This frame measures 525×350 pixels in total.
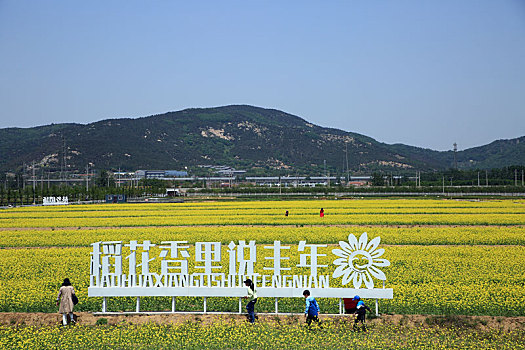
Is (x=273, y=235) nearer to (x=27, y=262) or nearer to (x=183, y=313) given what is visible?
(x=27, y=262)

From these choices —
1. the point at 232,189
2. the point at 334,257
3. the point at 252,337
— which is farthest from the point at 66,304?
the point at 232,189

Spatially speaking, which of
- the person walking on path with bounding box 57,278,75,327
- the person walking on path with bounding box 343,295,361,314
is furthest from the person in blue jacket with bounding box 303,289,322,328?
the person walking on path with bounding box 57,278,75,327

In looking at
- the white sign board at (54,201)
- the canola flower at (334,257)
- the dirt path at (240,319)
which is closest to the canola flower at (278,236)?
the canola flower at (334,257)

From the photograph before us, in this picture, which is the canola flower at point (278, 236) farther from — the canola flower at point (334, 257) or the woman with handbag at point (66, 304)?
the woman with handbag at point (66, 304)

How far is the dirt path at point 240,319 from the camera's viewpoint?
15.3 m

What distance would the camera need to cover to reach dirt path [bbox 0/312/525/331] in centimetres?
1530

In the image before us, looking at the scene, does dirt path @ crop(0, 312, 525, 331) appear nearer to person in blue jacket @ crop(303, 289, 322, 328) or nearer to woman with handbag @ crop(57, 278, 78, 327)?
woman with handbag @ crop(57, 278, 78, 327)

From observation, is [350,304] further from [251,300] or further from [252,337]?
[252,337]

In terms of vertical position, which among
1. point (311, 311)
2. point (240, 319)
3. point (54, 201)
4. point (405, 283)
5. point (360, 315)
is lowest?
point (240, 319)

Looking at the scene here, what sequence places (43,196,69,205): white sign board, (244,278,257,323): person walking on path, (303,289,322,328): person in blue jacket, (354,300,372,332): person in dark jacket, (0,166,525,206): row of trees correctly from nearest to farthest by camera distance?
(354,300,372,332): person in dark jacket, (303,289,322,328): person in blue jacket, (244,278,257,323): person walking on path, (43,196,69,205): white sign board, (0,166,525,206): row of trees

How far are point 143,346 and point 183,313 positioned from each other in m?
2.95

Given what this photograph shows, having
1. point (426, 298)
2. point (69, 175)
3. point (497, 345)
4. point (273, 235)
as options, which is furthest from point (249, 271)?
point (69, 175)

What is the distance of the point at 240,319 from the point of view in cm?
1586

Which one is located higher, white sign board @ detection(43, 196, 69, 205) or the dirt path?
white sign board @ detection(43, 196, 69, 205)
